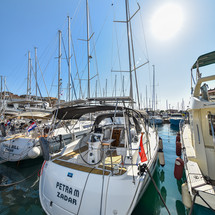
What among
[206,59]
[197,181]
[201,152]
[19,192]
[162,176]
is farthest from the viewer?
[162,176]

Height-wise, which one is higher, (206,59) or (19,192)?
(206,59)

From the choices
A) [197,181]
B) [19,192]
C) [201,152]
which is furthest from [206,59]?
[19,192]

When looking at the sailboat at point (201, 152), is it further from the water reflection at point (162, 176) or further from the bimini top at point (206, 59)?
the water reflection at point (162, 176)

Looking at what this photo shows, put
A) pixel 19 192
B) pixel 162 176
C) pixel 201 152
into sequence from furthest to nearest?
pixel 162 176 < pixel 19 192 < pixel 201 152

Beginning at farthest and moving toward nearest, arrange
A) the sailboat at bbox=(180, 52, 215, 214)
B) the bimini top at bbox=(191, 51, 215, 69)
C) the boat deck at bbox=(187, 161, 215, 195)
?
the bimini top at bbox=(191, 51, 215, 69) < the sailboat at bbox=(180, 52, 215, 214) < the boat deck at bbox=(187, 161, 215, 195)

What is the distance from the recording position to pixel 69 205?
2742mm

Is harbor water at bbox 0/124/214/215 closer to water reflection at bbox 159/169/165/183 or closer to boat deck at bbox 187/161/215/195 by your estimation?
water reflection at bbox 159/169/165/183

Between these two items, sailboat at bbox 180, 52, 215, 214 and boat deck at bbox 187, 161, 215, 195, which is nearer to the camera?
boat deck at bbox 187, 161, 215, 195

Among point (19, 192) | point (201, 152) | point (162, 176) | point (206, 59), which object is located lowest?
point (162, 176)

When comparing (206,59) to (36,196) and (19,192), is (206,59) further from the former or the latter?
(19,192)

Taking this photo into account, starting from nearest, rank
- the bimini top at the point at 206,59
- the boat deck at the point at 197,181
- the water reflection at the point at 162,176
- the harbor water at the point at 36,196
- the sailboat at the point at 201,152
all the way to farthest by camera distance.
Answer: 1. the boat deck at the point at 197,181
2. the sailboat at the point at 201,152
3. the harbor water at the point at 36,196
4. the bimini top at the point at 206,59
5. the water reflection at the point at 162,176

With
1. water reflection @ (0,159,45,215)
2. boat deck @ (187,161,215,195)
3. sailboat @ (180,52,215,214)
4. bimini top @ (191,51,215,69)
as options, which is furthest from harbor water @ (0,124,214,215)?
bimini top @ (191,51,215,69)

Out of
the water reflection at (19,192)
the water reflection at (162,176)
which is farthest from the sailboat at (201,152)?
the water reflection at (19,192)

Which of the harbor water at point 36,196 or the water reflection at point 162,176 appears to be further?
the water reflection at point 162,176
